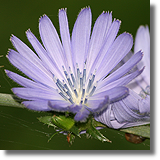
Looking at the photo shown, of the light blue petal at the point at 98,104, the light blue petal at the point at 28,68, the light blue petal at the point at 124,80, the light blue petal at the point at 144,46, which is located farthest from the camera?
the light blue petal at the point at 144,46

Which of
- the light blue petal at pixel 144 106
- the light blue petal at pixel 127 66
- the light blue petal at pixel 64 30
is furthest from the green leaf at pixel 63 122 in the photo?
the light blue petal at pixel 64 30

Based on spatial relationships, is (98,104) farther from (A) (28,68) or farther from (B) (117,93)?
(A) (28,68)

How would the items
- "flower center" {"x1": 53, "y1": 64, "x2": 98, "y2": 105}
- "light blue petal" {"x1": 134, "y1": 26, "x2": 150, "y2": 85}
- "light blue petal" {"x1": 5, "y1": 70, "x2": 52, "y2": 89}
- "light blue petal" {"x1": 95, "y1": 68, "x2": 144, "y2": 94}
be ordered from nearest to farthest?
1. "light blue petal" {"x1": 95, "y1": 68, "x2": 144, "y2": 94}
2. "light blue petal" {"x1": 5, "y1": 70, "x2": 52, "y2": 89}
3. "flower center" {"x1": 53, "y1": 64, "x2": 98, "y2": 105}
4. "light blue petal" {"x1": 134, "y1": 26, "x2": 150, "y2": 85}

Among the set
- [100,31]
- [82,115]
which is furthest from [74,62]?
[82,115]

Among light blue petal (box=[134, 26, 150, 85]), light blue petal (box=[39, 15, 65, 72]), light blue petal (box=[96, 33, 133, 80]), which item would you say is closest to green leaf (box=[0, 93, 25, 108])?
light blue petal (box=[39, 15, 65, 72])

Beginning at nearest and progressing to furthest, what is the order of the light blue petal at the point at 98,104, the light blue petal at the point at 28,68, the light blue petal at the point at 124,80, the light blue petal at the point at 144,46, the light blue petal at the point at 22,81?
1. the light blue petal at the point at 98,104
2. the light blue petal at the point at 124,80
3. the light blue petal at the point at 22,81
4. the light blue petal at the point at 28,68
5. the light blue petal at the point at 144,46

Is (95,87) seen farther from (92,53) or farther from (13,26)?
(13,26)

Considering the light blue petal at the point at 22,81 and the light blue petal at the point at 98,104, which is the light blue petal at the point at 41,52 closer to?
the light blue petal at the point at 22,81

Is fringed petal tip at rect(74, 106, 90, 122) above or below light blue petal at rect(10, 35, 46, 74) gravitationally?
below

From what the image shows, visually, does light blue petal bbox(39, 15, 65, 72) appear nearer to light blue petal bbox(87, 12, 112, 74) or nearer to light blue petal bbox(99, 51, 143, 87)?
light blue petal bbox(87, 12, 112, 74)
